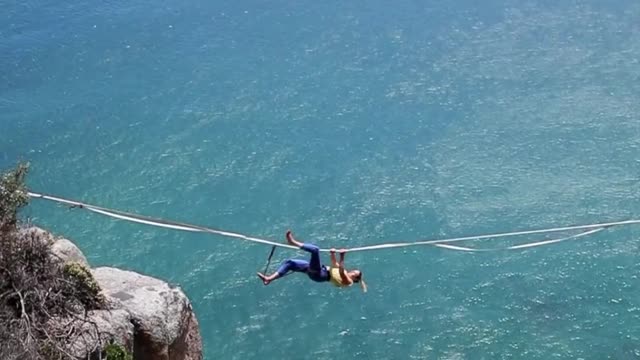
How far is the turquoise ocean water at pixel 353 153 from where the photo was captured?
2166cm

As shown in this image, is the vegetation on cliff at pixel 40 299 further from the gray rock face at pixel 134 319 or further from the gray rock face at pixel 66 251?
the gray rock face at pixel 66 251

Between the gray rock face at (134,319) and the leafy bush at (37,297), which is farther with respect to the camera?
the gray rock face at (134,319)

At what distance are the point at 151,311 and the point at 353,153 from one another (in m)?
13.6

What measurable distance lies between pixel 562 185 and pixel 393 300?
6.96 m

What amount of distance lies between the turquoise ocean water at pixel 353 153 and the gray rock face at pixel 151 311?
214 inches

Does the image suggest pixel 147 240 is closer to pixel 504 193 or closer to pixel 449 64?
pixel 504 193

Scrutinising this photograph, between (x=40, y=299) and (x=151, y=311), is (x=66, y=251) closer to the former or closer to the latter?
(x=151, y=311)

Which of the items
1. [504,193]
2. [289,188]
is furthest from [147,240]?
[504,193]

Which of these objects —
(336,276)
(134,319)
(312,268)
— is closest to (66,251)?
(134,319)

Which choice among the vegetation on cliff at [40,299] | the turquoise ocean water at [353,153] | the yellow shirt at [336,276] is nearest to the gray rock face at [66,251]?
the vegetation on cliff at [40,299]

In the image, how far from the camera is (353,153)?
2731 cm

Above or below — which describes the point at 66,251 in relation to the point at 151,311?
above

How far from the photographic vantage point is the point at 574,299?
2192 centimetres

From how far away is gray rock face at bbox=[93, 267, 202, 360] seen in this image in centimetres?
1459
